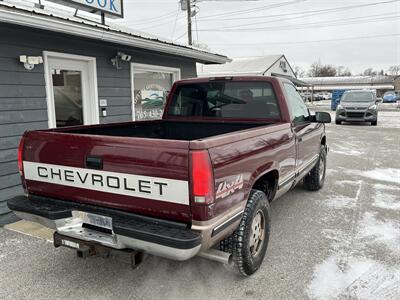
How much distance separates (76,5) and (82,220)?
484 cm

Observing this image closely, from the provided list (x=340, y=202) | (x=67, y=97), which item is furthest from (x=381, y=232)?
(x=67, y=97)

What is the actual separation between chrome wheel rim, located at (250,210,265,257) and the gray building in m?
3.49

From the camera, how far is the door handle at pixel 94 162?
8.73 feet

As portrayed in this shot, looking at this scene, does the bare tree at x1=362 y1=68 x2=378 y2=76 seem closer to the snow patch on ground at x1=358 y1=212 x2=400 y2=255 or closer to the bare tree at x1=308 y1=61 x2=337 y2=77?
the bare tree at x1=308 y1=61 x2=337 y2=77

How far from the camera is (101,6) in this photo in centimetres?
660

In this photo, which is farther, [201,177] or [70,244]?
[70,244]

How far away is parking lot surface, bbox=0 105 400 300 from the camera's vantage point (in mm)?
2994

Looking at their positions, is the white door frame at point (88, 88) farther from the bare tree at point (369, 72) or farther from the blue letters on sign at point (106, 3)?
the bare tree at point (369, 72)

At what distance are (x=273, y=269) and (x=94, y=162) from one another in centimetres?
201

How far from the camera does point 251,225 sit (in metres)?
3.03

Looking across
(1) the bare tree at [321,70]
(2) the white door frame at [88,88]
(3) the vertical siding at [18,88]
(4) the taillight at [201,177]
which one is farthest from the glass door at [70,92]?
(1) the bare tree at [321,70]

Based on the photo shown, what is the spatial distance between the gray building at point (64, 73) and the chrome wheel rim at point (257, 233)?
3.49 m

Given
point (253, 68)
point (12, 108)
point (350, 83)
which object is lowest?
point (12, 108)

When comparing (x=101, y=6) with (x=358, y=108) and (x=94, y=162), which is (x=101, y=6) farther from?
(x=358, y=108)
